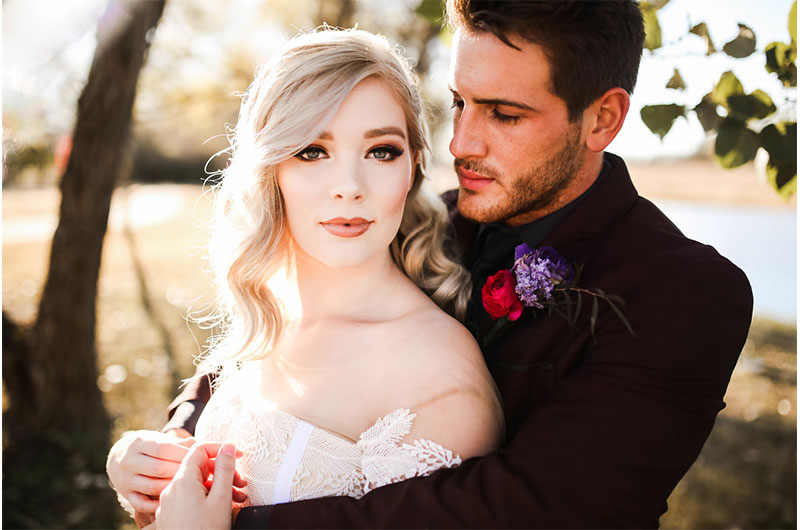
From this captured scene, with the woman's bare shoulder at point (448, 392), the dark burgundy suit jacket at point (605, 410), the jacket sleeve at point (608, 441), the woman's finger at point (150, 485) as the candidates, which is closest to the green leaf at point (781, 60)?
the dark burgundy suit jacket at point (605, 410)

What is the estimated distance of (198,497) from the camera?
6.88 ft

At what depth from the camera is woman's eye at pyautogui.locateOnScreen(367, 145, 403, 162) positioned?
89.0 inches

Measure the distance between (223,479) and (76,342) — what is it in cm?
356

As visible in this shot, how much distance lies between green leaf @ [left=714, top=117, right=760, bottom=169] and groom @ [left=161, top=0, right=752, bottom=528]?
0.41 meters

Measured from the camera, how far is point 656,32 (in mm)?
2742

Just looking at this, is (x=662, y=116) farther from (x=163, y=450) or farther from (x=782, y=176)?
(x=163, y=450)

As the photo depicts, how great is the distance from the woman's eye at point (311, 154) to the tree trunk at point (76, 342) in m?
3.02

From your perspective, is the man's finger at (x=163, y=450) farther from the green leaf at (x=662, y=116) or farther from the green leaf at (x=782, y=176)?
the green leaf at (x=782, y=176)

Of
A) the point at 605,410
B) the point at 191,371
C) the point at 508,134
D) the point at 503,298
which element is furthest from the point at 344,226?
the point at 191,371

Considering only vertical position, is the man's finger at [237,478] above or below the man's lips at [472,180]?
below

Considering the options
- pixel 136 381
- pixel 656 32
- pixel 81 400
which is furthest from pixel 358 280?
pixel 136 381

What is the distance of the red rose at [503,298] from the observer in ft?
7.44

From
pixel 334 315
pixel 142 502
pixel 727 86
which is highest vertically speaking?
pixel 727 86

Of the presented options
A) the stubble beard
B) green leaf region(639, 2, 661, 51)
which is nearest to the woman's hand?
the stubble beard
